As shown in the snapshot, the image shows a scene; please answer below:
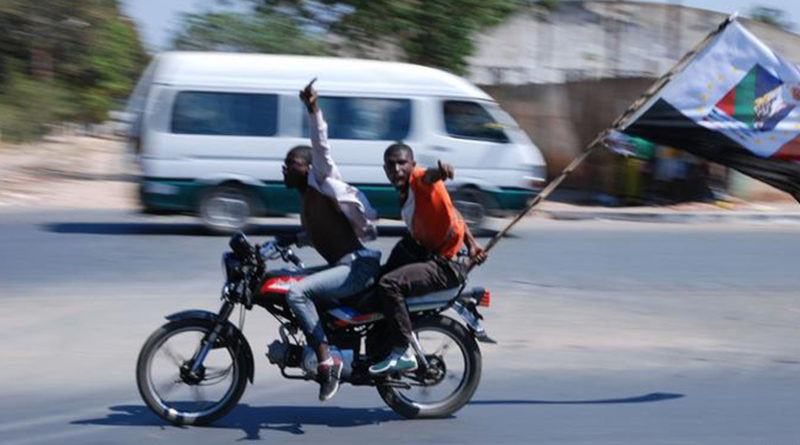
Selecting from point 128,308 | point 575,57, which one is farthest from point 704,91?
point 575,57

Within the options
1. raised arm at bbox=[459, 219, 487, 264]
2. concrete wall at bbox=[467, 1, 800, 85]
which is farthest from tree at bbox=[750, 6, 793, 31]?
raised arm at bbox=[459, 219, 487, 264]

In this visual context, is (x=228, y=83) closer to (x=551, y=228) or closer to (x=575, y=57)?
(x=551, y=228)

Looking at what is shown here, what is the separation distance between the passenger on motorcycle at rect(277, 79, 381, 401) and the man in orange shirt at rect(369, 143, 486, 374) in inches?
6.4

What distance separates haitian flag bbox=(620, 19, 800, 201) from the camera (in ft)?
22.0

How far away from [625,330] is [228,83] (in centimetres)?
731

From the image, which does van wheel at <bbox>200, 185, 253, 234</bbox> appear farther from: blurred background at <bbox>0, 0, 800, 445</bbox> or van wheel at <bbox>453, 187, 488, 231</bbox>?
van wheel at <bbox>453, 187, 488, 231</bbox>

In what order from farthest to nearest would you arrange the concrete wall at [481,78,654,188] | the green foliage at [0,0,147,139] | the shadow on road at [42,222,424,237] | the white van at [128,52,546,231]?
the green foliage at [0,0,147,139], the concrete wall at [481,78,654,188], the shadow on road at [42,222,424,237], the white van at [128,52,546,231]

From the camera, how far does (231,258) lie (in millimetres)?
5930

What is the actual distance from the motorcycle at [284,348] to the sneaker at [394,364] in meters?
0.06

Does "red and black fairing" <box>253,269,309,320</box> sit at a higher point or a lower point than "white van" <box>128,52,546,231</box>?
higher

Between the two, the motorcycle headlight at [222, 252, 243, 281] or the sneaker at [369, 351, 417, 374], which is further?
the sneaker at [369, 351, 417, 374]

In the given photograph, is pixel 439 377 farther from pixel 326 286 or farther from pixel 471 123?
pixel 471 123

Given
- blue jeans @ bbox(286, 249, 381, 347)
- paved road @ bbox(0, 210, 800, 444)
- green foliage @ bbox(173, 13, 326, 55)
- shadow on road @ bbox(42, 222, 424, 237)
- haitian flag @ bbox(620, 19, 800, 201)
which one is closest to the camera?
blue jeans @ bbox(286, 249, 381, 347)

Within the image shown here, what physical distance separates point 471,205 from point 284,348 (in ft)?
31.0
